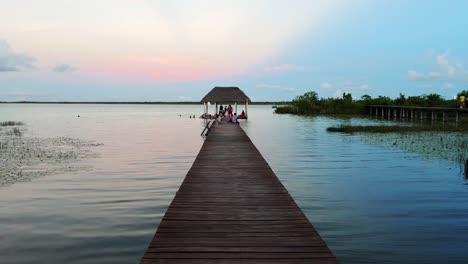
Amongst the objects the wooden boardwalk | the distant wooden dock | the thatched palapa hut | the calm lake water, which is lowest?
the calm lake water

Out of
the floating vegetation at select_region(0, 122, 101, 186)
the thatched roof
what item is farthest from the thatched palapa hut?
the floating vegetation at select_region(0, 122, 101, 186)

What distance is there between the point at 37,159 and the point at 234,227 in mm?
15451

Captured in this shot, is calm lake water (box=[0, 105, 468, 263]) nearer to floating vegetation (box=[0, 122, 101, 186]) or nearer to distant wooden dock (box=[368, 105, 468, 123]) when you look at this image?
floating vegetation (box=[0, 122, 101, 186])

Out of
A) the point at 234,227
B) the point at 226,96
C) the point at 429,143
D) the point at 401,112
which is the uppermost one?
the point at 226,96

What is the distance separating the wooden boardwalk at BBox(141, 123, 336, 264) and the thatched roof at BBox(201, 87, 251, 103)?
125 ft

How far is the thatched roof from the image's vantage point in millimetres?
49938

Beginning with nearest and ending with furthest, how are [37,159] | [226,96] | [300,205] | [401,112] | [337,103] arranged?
[300,205], [37,159], [226,96], [401,112], [337,103]

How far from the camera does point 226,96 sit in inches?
1993

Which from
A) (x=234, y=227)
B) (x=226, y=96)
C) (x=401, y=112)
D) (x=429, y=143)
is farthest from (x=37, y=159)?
(x=401, y=112)

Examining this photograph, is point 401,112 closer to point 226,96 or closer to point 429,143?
point 226,96

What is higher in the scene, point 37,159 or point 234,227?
point 234,227

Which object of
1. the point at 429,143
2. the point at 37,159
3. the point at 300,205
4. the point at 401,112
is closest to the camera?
the point at 300,205

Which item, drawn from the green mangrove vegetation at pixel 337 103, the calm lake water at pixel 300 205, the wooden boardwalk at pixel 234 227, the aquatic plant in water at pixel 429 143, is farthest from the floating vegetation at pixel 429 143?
the green mangrove vegetation at pixel 337 103

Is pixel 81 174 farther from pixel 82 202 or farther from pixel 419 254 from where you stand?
pixel 419 254
